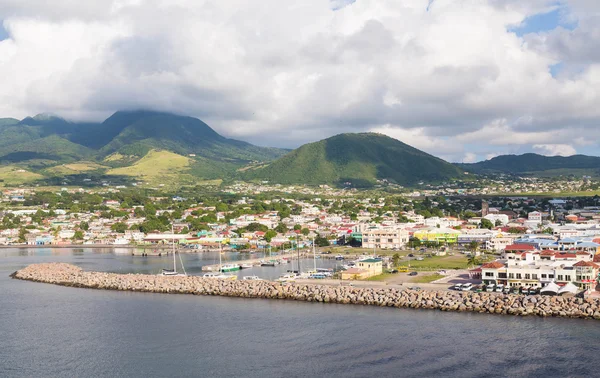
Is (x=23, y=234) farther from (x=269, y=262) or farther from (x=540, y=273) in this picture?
(x=540, y=273)

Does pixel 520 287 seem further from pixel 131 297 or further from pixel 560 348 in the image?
pixel 131 297

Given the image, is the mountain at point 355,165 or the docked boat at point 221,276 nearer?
the docked boat at point 221,276

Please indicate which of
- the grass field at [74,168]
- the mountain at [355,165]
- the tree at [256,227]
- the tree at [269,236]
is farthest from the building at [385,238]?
the grass field at [74,168]

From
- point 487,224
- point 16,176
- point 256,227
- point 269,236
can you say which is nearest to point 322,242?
point 269,236

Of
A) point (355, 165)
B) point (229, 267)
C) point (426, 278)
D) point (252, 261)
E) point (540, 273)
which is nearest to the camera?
point (540, 273)

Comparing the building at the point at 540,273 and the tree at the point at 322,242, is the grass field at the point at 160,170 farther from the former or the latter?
the building at the point at 540,273

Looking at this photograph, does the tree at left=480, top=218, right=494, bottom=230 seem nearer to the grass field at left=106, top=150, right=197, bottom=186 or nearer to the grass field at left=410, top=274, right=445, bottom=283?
the grass field at left=410, top=274, right=445, bottom=283
